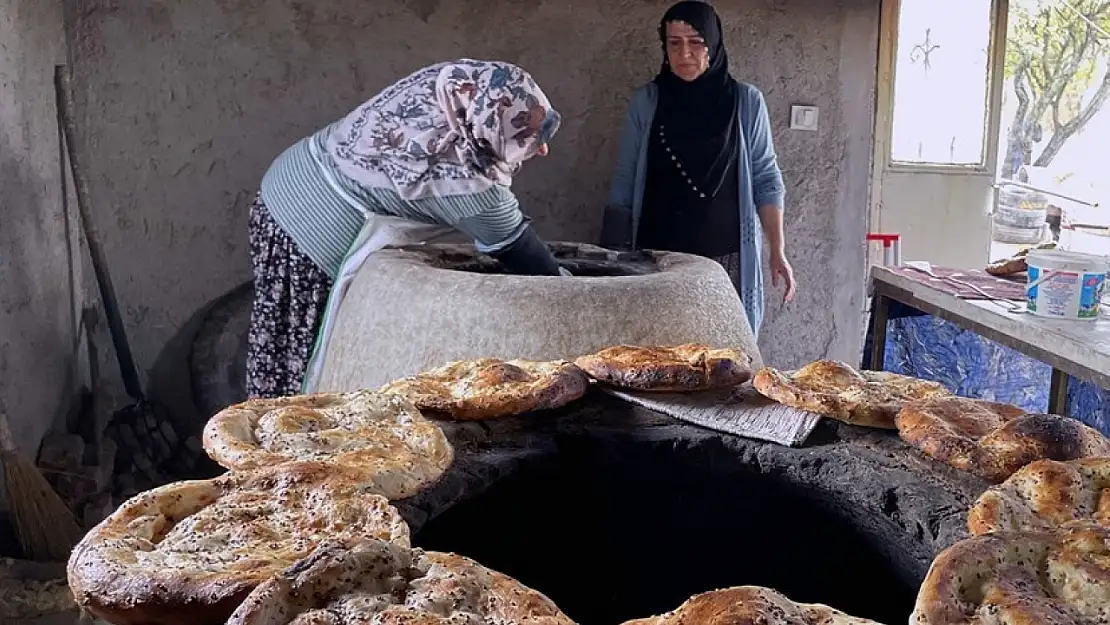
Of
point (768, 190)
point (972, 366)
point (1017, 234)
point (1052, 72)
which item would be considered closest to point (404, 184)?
point (768, 190)

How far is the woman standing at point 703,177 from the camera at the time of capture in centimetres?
347

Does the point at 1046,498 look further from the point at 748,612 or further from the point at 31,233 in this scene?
the point at 31,233

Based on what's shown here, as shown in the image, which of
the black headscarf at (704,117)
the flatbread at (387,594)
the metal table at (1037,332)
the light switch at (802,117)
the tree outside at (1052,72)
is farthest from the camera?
the tree outside at (1052,72)

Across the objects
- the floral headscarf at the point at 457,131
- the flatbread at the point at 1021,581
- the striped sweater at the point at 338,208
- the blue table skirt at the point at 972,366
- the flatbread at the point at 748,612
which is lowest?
the blue table skirt at the point at 972,366

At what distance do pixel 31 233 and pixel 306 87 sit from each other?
1158 millimetres

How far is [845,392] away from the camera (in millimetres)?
Answer: 1487

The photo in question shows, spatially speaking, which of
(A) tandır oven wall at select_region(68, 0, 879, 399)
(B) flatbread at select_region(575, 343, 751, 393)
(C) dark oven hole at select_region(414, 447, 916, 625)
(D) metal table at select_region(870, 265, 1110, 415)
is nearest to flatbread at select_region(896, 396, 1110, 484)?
(C) dark oven hole at select_region(414, 447, 916, 625)

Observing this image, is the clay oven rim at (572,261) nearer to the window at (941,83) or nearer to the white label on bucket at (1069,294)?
the white label on bucket at (1069,294)

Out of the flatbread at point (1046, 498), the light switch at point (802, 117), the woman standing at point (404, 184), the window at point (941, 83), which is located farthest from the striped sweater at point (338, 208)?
the window at point (941, 83)

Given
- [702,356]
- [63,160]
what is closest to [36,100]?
[63,160]

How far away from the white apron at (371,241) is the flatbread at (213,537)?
1344 millimetres

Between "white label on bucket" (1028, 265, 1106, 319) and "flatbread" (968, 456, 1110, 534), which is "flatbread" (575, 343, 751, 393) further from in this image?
"white label on bucket" (1028, 265, 1106, 319)

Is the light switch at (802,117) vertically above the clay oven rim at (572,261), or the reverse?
the light switch at (802,117)

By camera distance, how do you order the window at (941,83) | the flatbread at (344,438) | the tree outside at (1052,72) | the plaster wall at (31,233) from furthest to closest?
the tree outside at (1052,72)
the window at (941,83)
the plaster wall at (31,233)
the flatbread at (344,438)
